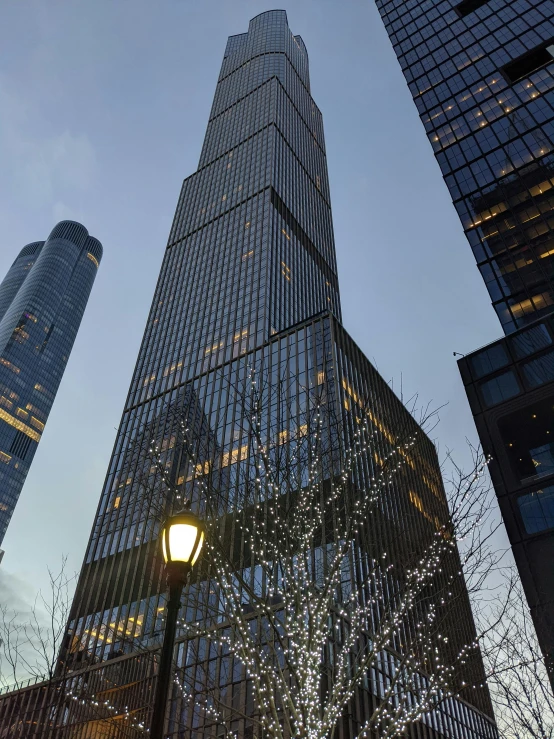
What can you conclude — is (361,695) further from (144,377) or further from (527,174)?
(144,377)

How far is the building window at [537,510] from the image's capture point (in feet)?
101

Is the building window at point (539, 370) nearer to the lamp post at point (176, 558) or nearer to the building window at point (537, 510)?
the building window at point (537, 510)

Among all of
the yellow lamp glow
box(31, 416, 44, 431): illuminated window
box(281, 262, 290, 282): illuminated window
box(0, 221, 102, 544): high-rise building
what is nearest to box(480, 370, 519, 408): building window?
the yellow lamp glow

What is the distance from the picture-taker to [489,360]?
36969mm

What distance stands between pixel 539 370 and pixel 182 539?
33.1 meters

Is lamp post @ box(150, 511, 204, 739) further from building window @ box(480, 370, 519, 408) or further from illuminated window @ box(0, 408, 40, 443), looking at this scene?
illuminated window @ box(0, 408, 40, 443)

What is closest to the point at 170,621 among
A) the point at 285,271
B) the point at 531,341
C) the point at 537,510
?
the point at 537,510

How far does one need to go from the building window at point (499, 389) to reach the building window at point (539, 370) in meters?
0.85

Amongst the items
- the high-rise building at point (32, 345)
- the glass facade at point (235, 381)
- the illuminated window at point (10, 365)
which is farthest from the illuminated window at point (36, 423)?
the glass facade at point (235, 381)

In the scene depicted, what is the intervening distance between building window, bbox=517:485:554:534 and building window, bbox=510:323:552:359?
8.75m

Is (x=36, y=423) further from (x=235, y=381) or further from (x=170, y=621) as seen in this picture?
(x=170, y=621)

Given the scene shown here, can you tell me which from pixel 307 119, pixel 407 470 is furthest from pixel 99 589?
pixel 307 119

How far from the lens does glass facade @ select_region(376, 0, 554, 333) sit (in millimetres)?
42906

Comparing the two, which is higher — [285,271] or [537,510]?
[285,271]
